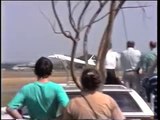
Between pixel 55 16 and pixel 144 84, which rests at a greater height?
pixel 55 16

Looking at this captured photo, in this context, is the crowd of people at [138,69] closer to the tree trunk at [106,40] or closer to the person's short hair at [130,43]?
the person's short hair at [130,43]

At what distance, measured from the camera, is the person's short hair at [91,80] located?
4.79m

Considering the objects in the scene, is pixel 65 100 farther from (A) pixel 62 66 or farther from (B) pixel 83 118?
(A) pixel 62 66

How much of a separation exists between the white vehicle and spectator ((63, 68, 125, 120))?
1.12m

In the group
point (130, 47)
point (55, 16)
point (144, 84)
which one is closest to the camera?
point (55, 16)

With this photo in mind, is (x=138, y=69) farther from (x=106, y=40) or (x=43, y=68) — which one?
(x=43, y=68)

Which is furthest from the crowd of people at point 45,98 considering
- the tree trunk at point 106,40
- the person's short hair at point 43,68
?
the tree trunk at point 106,40

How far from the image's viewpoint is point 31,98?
512cm

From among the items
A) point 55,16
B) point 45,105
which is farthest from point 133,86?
point 45,105

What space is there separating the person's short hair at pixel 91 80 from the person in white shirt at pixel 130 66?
14.1ft

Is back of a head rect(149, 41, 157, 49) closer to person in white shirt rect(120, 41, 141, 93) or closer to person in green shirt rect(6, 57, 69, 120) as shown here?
person in white shirt rect(120, 41, 141, 93)

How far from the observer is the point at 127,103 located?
634cm

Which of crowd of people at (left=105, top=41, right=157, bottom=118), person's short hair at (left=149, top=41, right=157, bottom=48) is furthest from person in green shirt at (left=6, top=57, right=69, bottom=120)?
crowd of people at (left=105, top=41, right=157, bottom=118)

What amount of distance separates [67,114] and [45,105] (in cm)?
41
